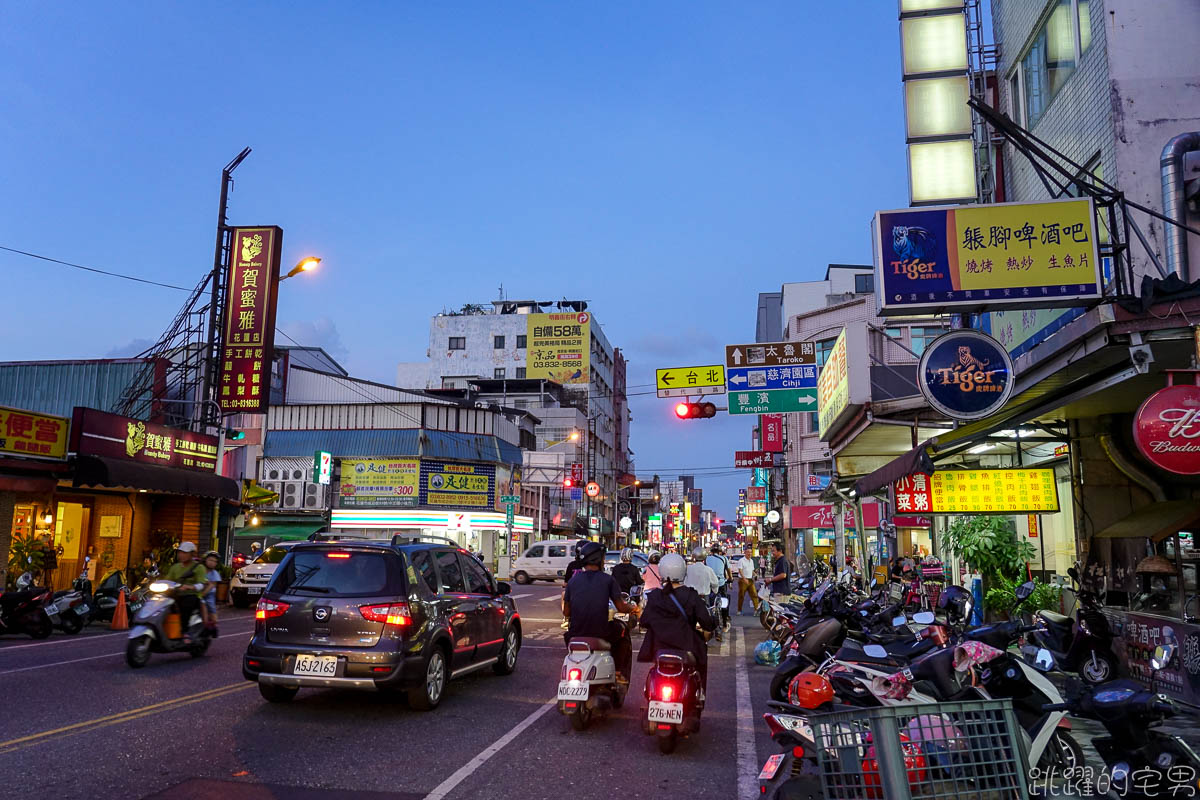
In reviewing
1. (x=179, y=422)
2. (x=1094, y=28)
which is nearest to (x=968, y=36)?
(x=1094, y=28)

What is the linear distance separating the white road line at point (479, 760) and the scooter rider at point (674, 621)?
4.58ft

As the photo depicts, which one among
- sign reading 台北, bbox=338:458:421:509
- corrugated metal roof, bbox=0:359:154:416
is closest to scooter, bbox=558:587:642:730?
corrugated metal roof, bbox=0:359:154:416

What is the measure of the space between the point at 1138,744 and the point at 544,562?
34601 millimetres

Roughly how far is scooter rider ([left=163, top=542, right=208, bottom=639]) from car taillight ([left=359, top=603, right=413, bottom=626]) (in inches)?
206

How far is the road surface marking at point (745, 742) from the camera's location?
6.34 metres

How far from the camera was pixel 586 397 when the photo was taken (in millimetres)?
72250

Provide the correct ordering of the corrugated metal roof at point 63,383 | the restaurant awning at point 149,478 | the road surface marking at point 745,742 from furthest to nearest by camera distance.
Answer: the corrugated metal roof at point 63,383, the restaurant awning at point 149,478, the road surface marking at point 745,742

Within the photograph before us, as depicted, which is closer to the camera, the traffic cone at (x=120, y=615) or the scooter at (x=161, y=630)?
the scooter at (x=161, y=630)

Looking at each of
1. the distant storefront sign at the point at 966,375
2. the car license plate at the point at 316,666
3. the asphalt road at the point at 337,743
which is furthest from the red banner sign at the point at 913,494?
the car license plate at the point at 316,666

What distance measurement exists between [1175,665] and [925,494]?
5.59m

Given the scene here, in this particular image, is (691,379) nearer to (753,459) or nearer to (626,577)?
(626,577)

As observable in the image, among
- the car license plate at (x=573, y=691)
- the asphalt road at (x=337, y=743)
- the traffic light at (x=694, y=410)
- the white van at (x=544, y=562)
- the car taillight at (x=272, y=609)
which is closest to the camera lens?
the asphalt road at (x=337, y=743)

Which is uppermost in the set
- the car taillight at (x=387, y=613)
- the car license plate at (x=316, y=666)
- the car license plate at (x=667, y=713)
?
the car taillight at (x=387, y=613)

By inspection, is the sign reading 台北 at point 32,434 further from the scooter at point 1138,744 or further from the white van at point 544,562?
the white van at point 544,562
